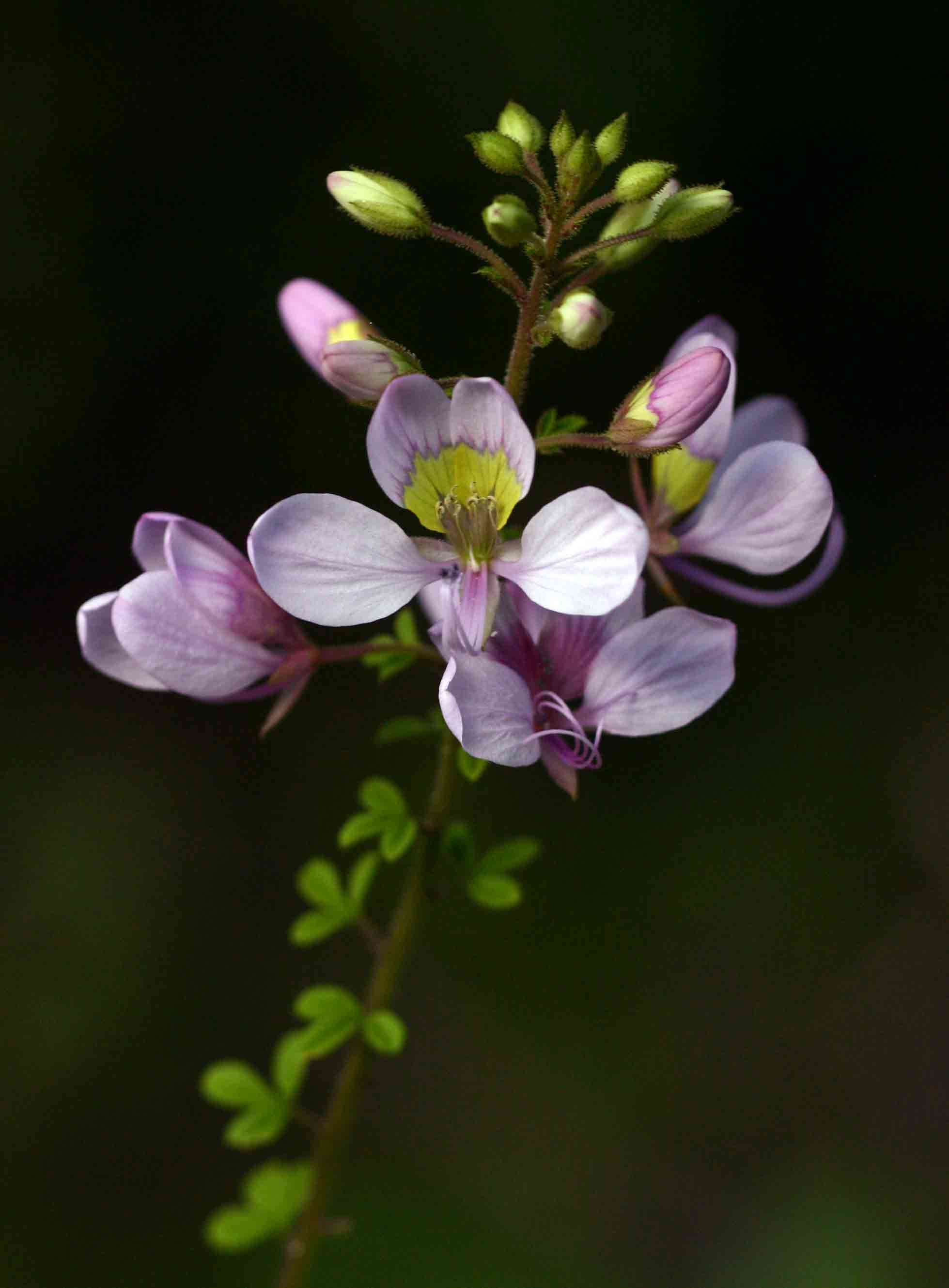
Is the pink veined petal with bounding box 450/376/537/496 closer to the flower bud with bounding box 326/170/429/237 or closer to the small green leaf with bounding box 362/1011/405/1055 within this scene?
the flower bud with bounding box 326/170/429/237

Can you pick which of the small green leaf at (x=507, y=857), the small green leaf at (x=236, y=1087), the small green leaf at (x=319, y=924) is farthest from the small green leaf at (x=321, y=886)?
the small green leaf at (x=236, y=1087)

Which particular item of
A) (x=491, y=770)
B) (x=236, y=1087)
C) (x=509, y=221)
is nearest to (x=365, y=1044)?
(x=236, y=1087)

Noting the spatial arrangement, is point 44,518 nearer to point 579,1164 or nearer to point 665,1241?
point 579,1164

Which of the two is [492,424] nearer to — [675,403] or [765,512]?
[675,403]

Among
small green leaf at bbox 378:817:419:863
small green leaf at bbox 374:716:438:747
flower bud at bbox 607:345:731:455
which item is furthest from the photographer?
small green leaf at bbox 374:716:438:747

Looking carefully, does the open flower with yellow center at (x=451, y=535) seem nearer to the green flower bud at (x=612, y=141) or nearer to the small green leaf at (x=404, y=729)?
the small green leaf at (x=404, y=729)

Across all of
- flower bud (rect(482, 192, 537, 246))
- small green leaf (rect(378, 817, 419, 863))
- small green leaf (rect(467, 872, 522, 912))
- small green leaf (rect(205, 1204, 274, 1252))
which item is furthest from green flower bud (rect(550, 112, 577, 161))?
small green leaf (rect(205, 1204, 274, 1252))
